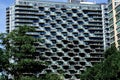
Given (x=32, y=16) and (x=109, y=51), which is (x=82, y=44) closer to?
(x=32, y=16)

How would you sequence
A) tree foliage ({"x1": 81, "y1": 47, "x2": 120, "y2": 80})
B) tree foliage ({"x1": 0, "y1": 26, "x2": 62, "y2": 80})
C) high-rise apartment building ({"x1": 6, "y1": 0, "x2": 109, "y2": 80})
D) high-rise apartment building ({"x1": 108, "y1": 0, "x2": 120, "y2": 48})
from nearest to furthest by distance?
1. tree foliage ({"x1": 0, "y1": 26, "x2": 62, "y2": 80})
2. tree foliage ({"x1": 81, "y1": 47, "x2": 120, "y2": 80})
3. high-rise apartment building ({"x1": 108, "y1": 0, "x2": 120, "y2": 48})
4. high-rise apartment building ({"x1": 6, "y1": 0, "x2": 109, "y2": 80})

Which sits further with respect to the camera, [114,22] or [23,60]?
[114,22]

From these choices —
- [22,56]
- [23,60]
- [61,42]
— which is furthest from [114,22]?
[23,60]

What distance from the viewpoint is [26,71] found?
3969 centimetres

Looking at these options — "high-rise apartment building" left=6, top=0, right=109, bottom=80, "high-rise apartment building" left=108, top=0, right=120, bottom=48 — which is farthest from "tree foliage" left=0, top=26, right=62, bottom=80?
"high-rise apartment building" left=6, top=0, right=109, bottom=80

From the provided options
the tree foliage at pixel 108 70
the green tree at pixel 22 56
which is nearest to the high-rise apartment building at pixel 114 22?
the tree foliage at pixel 108 70

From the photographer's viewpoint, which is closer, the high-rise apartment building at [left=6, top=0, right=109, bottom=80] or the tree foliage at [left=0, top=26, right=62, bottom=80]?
the tree foliage at [left=0, top=26, right=62, bottom=80]

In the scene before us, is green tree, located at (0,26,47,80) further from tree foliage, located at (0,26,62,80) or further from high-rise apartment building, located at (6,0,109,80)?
high-rise apartment building, located at (6,0,109,80)

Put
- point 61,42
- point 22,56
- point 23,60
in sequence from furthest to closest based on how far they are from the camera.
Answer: point 61,42
point 22,56
point 23,60

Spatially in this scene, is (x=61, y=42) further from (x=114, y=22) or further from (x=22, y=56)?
(x=22, y=56)

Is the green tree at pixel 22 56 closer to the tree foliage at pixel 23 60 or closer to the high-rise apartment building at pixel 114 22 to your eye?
the tree foliage at pixel 23 60

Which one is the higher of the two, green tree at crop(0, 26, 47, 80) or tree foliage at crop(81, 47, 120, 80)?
green tree at crop(0, 26, 47, 80)

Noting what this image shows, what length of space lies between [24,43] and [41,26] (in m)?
157

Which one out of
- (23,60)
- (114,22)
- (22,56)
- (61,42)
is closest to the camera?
(23,60)
